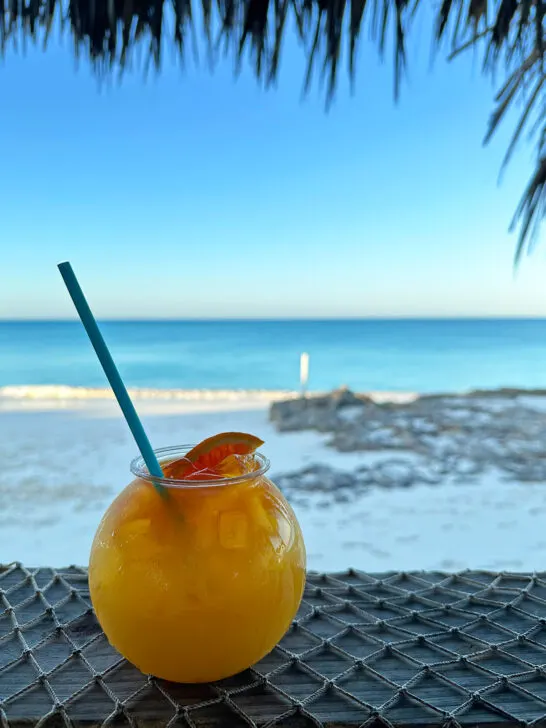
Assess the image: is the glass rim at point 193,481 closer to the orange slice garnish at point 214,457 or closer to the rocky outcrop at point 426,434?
the orange slice garnish at point 214,457

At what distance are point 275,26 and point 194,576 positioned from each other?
0.71 meters

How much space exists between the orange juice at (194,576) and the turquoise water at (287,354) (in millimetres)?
6275

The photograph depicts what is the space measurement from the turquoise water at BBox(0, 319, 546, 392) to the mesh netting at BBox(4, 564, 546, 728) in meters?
6.18

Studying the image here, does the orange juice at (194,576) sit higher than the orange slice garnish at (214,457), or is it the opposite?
the orange slice garnish at (214,457)

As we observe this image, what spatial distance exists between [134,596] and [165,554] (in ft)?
0.11

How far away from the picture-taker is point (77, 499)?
7.09ft

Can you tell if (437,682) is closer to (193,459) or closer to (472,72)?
(193,459)

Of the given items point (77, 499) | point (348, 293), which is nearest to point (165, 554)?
point (77, 499)

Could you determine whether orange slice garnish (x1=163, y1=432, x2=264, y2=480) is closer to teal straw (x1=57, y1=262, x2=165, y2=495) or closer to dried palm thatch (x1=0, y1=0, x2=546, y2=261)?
teal straw (x1=57, y1=262, x2=165, y2=495)

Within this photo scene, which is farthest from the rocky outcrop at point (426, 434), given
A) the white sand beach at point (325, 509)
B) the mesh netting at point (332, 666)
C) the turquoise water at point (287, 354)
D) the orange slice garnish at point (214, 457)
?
the turquoise water at point (287, 354)

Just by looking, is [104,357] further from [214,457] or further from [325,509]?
[325,509]

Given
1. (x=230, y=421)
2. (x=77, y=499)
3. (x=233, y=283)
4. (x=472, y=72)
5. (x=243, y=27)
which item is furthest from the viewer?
(x=233, y=283)

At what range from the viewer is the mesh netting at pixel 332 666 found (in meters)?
0.31

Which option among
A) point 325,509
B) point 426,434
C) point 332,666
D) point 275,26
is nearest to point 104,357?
point 332,666
